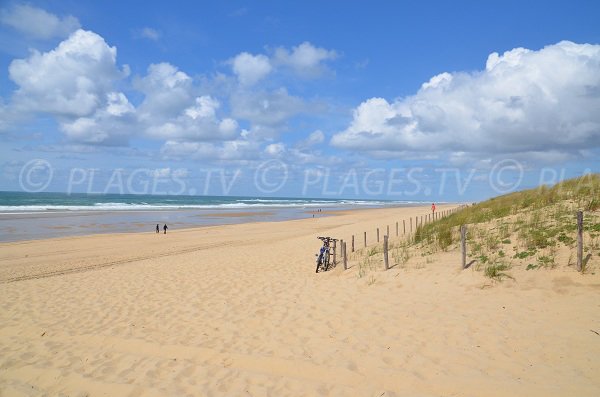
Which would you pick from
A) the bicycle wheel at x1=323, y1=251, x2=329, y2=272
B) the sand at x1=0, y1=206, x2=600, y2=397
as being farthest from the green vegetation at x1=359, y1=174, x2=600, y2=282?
the bicycle wheel at x1=323, y1=251, x2=329, y2=272

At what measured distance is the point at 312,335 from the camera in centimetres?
800

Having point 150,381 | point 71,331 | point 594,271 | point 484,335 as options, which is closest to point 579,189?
point 594,271

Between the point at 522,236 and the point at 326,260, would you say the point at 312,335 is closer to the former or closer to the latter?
the point at 326,260

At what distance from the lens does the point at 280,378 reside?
623 cm

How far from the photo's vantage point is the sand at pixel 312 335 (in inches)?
236

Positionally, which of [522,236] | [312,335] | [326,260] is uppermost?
[522,236]

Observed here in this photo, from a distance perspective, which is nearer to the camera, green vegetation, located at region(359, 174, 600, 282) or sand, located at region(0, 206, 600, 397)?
sand, located at region(0, 206, 600, 397)

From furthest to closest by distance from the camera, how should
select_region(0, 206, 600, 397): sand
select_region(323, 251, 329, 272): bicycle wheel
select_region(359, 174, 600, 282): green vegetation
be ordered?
select_region(323, 251, 329, 272): bicycle wheel, select_region(359, 174, 600, 282): green vegetation, select_region(0, 206, 600, 397): sand

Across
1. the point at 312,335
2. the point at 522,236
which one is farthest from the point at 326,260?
the point at 312,335

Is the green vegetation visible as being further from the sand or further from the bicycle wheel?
the bicycle wheel

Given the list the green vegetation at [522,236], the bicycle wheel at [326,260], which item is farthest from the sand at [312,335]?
the bicycle wheel at [326,260]

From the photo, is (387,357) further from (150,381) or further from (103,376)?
(103,376)

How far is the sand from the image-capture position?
5.98m

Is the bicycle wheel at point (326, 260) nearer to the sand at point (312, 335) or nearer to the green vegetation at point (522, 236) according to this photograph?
the sand at point (312, 335)
